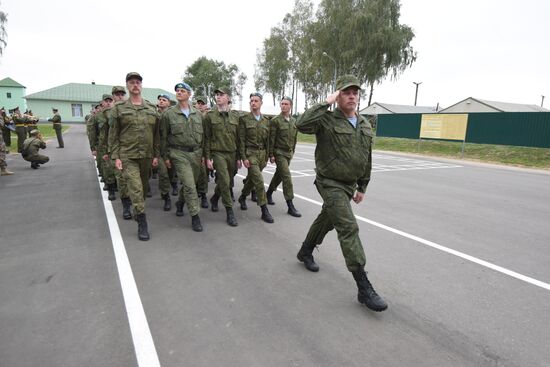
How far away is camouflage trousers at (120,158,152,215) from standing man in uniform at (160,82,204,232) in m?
0.39

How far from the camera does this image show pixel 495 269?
3652mm

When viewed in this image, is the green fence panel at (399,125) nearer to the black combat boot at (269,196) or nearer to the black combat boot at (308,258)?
the black combat boot at (269,196)

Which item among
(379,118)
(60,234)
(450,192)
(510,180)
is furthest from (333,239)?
(379,118)

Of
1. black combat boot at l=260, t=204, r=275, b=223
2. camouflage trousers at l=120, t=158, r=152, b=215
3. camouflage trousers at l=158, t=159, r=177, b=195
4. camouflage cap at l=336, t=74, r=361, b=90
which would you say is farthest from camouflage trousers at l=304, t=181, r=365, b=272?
camouflage trousers at l=158, t=159, r=177, b=195

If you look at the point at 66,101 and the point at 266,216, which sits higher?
the point at 66,101

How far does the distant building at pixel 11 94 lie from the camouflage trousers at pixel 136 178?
76268 mm

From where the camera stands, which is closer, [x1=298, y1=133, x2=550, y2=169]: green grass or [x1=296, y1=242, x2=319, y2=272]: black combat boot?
[x1=296, y1=242, x2=319, y2=272]: black combat boot

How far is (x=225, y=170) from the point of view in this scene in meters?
5.31

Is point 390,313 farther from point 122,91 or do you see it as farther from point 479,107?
point 479,107

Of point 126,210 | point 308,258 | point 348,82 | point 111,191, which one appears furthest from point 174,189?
point 348,82

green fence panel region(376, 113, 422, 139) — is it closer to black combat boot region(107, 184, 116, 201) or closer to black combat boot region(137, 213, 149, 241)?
black combat boot region(107, 184, 116, 201)

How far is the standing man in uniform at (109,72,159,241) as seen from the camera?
4535 millimetres

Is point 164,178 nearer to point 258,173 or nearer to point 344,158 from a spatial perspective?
point 258,173

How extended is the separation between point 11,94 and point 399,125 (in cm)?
7390
